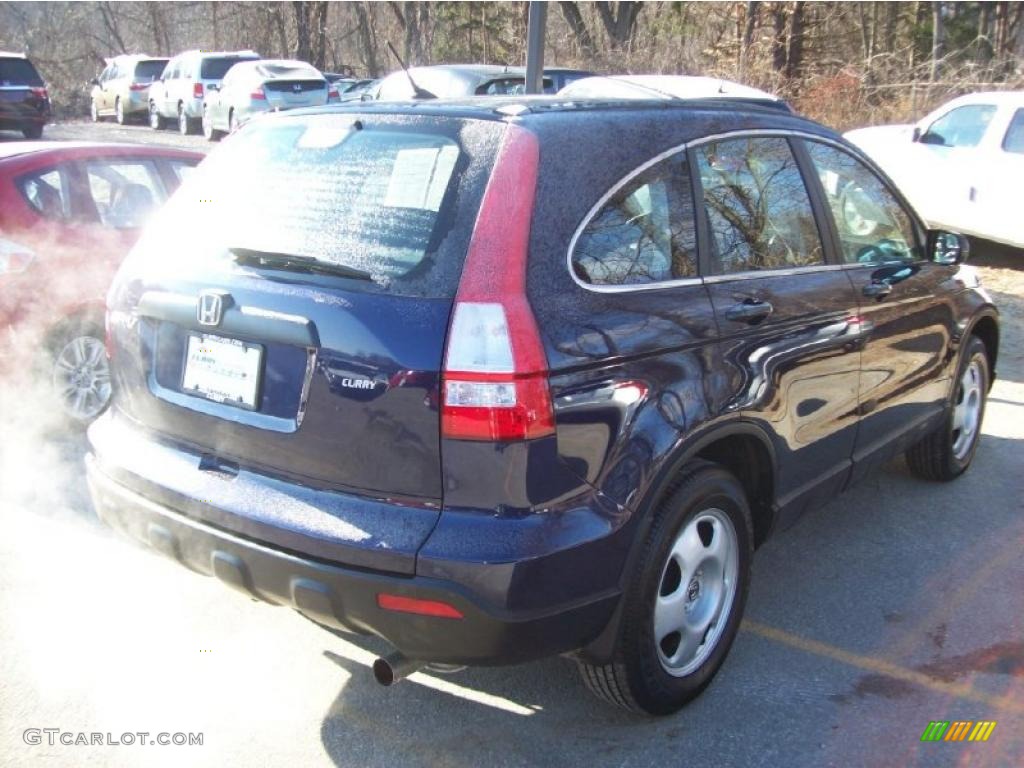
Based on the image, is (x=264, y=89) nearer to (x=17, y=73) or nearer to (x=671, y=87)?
(x=17, y=73)

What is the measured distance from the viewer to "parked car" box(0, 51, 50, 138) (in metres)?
21.9

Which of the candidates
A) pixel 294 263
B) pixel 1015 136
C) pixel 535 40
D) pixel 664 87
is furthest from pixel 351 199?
pixel 1015 136

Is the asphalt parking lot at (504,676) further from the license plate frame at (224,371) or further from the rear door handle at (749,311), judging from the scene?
the rear door handle at (749,311)

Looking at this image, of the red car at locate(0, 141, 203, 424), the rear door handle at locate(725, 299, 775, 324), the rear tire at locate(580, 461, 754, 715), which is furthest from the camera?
the red car at locate(0, 141, 203, 424)

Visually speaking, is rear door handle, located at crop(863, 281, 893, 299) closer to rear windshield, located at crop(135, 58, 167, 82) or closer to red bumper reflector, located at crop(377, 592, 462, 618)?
red bumper reflector, located at crop(377, 592, 462, 618)

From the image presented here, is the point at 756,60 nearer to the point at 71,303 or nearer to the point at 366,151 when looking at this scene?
the point at 71,303

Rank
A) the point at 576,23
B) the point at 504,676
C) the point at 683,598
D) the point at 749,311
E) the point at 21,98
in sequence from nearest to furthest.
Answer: the point at 683,598, the point at 749,311, the point at 504,676, the point at 21,98, the point at 576,23

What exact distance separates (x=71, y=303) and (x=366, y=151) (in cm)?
320

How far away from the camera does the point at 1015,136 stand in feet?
33.3

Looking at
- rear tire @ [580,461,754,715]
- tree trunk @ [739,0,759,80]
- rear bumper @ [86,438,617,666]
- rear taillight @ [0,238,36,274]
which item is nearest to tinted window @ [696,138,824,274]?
rear tire @ [580,461,754,715]

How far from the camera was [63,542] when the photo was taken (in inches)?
173

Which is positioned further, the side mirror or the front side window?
the side mirror

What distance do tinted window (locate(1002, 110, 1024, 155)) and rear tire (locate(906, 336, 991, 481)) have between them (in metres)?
5.65

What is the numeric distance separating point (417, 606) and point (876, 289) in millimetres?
2463
